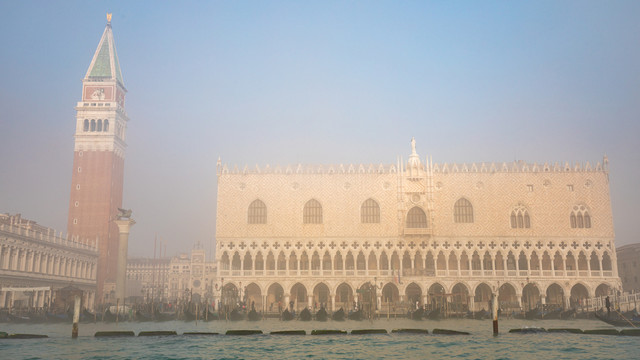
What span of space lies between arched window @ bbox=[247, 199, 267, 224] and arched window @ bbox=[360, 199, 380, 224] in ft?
24.9

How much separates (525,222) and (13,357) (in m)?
37.8

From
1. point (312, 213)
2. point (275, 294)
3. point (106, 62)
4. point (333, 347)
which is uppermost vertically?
point (106, 62)

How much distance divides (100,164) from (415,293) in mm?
34711

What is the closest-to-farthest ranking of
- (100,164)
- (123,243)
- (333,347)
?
1. (333,347)
2. (123,243)
3. (100,164)

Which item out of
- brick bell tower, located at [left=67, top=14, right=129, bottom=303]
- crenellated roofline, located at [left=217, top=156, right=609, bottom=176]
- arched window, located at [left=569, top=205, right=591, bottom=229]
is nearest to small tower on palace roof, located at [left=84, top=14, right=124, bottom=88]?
brick bell tower, located at [left=67, top=14, right=129, bottom=303]

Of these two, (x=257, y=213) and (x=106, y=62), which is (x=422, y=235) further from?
(x=106, y=62)

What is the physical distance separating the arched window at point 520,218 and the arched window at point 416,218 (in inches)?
265

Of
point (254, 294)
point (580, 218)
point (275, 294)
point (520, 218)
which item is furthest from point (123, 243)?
point (580, 218)

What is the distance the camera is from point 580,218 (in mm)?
47844

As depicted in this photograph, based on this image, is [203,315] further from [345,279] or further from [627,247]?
[627,247]

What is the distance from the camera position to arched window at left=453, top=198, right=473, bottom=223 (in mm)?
47969

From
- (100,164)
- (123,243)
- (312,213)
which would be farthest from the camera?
(100,164)

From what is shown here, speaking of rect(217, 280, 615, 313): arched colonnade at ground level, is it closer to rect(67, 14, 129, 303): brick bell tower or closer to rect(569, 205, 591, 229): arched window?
rect(569, 205, 591, 229): arched window

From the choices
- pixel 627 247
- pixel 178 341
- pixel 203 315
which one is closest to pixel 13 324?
pixel 203 315
